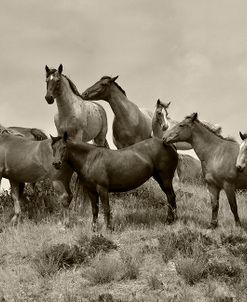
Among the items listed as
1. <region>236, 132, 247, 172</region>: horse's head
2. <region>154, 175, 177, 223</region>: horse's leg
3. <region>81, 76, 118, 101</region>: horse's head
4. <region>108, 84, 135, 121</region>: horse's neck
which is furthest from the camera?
<region>108, 84, 135, 121</region>: horse's neck

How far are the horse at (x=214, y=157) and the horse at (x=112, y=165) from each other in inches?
20.0

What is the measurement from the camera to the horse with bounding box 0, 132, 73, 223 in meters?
13.9

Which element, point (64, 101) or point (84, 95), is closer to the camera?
point (64, 101)

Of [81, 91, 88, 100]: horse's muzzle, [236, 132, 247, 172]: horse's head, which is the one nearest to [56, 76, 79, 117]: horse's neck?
[81, 91, 88, 100]: horse's muzzle

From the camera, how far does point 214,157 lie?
1359 centimetres

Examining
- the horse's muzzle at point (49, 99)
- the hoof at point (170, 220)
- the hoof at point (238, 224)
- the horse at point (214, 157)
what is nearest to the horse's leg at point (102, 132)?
the horse's muzzle at point (49, 99)

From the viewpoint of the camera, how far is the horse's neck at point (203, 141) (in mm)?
13836

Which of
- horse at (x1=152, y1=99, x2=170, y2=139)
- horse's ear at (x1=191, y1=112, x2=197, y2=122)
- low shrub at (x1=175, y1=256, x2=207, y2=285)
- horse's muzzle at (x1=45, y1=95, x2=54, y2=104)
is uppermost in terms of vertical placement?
horse's muzzle at (x1=45, y1=95, x2=54, y2=104)

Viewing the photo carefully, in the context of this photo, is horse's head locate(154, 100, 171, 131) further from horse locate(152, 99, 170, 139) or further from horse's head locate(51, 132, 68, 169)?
horse's head locate(51, 132, 68, 169)

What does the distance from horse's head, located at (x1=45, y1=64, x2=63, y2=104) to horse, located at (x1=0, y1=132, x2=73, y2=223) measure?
1.11 m

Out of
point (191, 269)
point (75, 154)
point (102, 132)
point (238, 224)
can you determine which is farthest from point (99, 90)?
point (191, 269)

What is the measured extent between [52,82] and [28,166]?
Answer: 224cm

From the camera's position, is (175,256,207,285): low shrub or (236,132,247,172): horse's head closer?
(175,256,207,285): low shrub

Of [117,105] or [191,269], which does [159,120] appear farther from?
[191,269]
